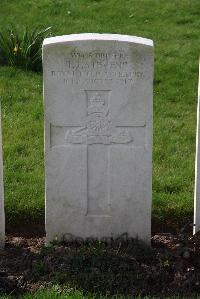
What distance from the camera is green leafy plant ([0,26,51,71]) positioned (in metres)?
9.21

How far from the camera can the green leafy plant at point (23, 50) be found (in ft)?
30.2

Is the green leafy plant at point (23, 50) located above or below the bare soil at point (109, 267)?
above

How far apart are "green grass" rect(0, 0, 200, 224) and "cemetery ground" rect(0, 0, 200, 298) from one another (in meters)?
0.01

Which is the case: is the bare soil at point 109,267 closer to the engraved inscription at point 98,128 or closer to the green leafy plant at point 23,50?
the engraved inscription at point 98,128

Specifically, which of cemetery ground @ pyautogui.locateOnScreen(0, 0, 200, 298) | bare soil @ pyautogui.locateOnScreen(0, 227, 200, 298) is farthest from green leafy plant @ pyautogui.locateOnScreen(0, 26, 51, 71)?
bare soil @ pyautogui.locateOnScreen(0, 227, 200, 298)

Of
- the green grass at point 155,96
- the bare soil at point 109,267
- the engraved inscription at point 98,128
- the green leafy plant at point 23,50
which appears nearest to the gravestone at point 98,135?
the engraved inscription at point 98,128

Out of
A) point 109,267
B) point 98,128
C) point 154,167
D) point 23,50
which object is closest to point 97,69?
point 98,128

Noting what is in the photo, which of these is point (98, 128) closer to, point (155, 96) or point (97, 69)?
point (97, 69)

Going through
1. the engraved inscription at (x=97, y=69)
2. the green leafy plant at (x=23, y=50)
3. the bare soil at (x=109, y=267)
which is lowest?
the bare soil at (x=109, y=267)

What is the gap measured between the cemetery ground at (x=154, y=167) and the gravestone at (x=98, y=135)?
0.71ft

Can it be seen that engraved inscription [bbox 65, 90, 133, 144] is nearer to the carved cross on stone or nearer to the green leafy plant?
the carved cross on stone

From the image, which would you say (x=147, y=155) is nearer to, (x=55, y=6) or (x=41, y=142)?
(x=41, y=142)

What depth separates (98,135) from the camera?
5.39 m

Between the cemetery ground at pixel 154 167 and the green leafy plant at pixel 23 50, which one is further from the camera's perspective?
the green leafy plant at pixel 23 50
